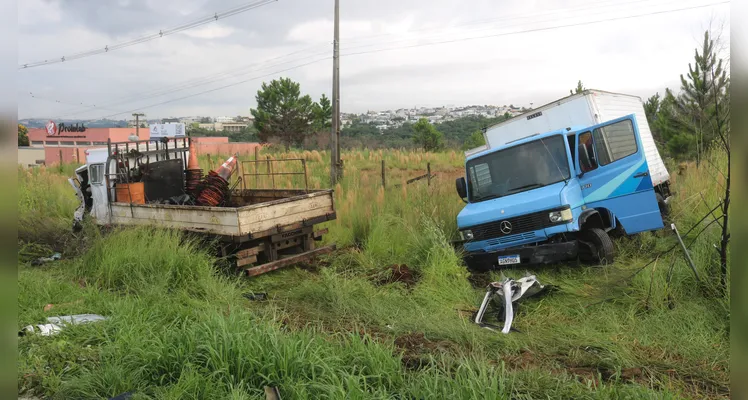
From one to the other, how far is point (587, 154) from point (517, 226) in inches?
68.2

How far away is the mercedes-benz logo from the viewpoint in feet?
27.2

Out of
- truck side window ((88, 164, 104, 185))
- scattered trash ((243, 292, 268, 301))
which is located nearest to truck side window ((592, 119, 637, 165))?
scattered trash ((243, 292, 268, 301))

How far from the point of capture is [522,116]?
37.1ft

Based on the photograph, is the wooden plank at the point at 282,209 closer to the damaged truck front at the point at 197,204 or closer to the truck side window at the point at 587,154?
the damaged truck front at the point at 197,204

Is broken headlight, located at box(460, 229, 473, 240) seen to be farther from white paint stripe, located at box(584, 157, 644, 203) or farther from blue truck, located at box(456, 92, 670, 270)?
white paint stripe, located at box(584, 157, 644, 203)

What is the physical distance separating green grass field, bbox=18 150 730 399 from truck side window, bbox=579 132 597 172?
1456mm

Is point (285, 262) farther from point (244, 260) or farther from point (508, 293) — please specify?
point (508, 293)

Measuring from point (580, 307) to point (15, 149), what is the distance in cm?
637

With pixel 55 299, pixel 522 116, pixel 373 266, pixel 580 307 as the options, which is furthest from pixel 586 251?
pixel 55 299

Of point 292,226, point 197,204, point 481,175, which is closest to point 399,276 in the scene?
point 292,226

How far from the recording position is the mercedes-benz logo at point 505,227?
27.2 ft

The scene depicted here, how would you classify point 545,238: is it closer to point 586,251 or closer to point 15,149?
point 586,251

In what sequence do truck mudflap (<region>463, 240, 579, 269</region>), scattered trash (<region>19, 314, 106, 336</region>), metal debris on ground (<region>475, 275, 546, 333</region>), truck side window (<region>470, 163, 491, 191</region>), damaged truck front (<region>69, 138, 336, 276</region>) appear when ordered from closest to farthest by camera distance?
scattered trash (<region>19, 314, 106, 336</region>)
metal debris on ground (<region>475, 275, 546, 333</region>)
truck mudflap (<region>463, 240, 579, 269</region>)
damaged truck front (<region>69, 138, 336, 276</region>)
truck side window (<region>470, 163, 491, 191</region>)

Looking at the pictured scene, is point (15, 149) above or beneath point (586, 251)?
above
